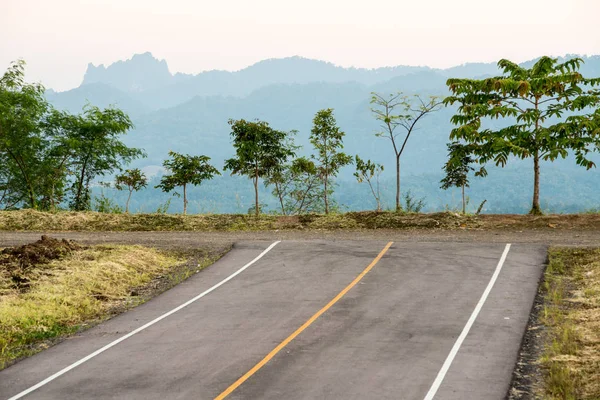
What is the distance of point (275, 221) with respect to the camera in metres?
29.8

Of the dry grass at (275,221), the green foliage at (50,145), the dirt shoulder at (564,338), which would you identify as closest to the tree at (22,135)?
the green foliage at (50,145)

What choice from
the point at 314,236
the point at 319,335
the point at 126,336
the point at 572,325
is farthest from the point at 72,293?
the point at 572,325

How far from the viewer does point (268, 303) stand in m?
18.1

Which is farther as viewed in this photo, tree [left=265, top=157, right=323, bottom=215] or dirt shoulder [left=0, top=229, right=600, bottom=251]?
tree [left=265, top=157, right=323, bottom=215]

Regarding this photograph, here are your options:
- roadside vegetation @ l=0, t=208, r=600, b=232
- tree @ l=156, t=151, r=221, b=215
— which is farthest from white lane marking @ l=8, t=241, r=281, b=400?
tree @ l=156, t=151, r=221, b=215

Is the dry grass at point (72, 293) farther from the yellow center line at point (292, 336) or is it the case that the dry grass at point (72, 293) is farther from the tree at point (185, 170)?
the tree at point (185, 170)

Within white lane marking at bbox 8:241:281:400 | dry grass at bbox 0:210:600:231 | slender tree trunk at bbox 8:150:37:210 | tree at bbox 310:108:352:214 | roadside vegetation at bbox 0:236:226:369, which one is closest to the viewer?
white lane marking at bbox 8:241:281:400

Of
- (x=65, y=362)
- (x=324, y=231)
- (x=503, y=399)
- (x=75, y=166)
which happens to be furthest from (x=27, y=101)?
(x=503, y=399)

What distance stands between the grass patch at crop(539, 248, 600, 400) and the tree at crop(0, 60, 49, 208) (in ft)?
95.5

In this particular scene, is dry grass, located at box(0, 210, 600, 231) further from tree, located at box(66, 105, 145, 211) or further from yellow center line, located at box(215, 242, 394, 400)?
tree, located at box(66, 105, 145, 211)

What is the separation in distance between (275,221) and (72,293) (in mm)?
11948

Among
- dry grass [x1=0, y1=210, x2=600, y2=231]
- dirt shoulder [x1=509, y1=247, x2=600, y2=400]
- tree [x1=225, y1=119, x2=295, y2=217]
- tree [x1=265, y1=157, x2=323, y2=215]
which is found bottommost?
dirt shoulder [x1=509, y1=247, x2=600, y2=400]

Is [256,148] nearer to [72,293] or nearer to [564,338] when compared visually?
[72,293]

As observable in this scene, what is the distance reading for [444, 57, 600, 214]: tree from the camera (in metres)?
26.7
